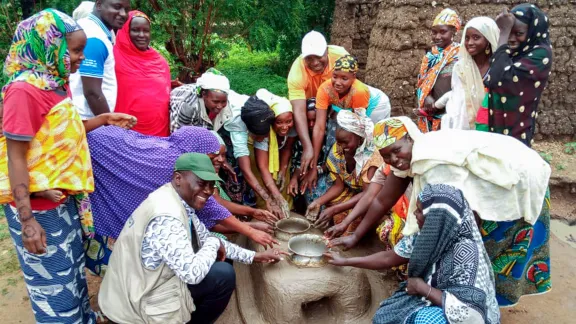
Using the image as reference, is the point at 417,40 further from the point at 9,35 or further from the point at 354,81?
the point at 9,35

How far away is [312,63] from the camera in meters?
3.99

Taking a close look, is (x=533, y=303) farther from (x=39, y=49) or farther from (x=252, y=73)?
(x=252, y=73)

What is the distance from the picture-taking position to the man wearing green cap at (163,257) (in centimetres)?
218

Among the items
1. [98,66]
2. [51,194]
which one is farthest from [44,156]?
[98,66]

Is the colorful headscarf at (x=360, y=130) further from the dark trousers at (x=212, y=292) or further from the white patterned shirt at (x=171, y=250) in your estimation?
the white patterned shirt at (x=171, y=250)

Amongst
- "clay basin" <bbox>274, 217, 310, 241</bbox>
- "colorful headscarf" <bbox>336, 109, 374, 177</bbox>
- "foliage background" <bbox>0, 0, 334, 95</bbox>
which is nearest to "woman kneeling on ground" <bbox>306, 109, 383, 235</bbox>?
"colorful headscarf" <bbox>336, 109, 374, 177</bbox>

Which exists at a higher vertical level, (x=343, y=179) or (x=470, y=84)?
(x=470, y=84)

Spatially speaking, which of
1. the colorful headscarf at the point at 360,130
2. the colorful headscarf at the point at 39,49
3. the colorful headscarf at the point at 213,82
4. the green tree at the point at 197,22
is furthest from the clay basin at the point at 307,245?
the green tree at the point at 197,22

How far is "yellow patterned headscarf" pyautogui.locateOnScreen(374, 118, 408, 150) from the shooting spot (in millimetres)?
2654

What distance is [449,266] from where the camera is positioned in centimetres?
214

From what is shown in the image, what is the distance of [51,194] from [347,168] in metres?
2.14

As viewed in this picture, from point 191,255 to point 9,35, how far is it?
5539 mm

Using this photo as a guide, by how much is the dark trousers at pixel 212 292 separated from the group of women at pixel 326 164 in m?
0.45

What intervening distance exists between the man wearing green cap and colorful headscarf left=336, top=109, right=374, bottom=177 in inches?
52.3
